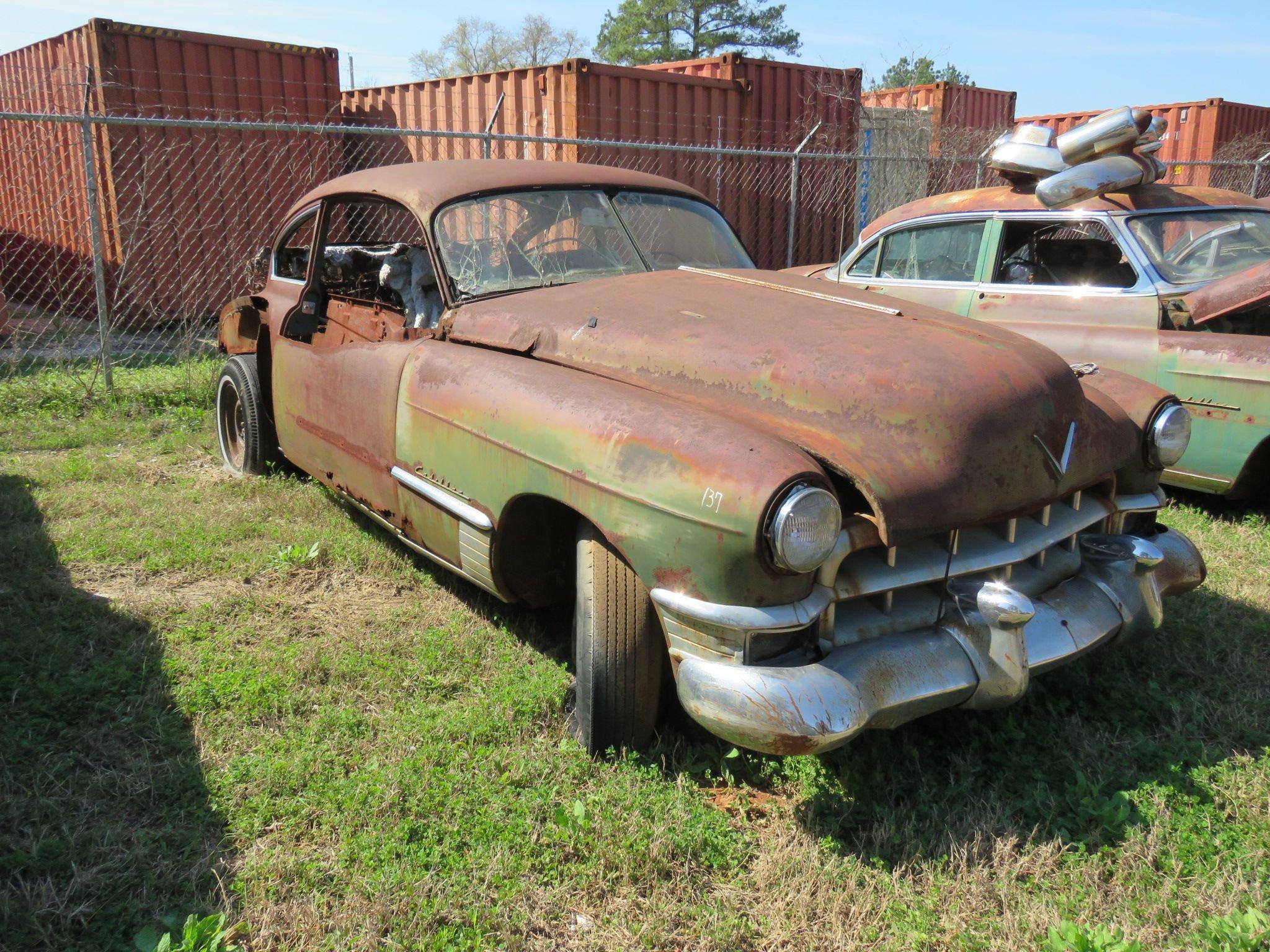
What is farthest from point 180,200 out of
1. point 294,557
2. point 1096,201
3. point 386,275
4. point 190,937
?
point 190,937

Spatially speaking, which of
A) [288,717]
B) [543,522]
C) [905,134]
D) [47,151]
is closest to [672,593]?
[543,522]

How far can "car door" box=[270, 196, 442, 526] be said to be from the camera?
369cm

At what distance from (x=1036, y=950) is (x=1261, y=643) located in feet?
6.50

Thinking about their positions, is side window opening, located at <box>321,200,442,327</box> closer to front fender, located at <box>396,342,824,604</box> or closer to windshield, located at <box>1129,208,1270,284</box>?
front fender, located at <box>396,342,824,604</box>

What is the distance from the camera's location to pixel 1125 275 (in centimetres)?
514

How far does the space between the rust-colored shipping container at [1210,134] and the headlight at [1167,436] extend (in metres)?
13.8

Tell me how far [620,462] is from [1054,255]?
13.3 feet

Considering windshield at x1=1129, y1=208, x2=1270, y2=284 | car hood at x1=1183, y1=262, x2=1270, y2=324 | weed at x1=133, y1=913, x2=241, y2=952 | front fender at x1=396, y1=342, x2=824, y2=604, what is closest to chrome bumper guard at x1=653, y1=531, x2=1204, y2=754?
front fender at x1=396, y1=342, x2=824, y2=604

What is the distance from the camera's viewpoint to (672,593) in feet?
8.16

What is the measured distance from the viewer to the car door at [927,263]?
573 centimetres

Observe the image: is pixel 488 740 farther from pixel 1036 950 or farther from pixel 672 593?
pixel 1036 950

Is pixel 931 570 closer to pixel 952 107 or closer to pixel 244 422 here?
pixel 244 422

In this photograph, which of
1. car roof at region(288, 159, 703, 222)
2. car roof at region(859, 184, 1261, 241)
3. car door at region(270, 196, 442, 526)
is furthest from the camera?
car roof at region(859, 184, 1261, 241)

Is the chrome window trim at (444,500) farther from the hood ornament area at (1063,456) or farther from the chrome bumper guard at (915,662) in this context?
the hood ornament area at (1063,456)
